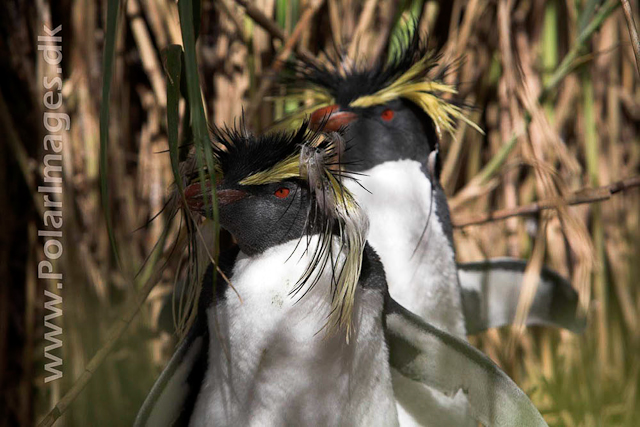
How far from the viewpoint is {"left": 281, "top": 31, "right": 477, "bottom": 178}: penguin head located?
1.30 metres

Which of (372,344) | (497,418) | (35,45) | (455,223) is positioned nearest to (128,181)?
(35,45)

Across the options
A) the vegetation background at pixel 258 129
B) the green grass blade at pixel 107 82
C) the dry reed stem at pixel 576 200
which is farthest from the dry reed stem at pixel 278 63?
the green grass blade at pixel 107 82

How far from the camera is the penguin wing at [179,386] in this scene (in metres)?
0.95

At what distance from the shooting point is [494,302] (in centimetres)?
153

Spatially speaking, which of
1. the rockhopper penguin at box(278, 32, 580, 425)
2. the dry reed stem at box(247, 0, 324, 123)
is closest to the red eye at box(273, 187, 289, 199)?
the rockhopper penguin at box(278, 32, 580, 425)

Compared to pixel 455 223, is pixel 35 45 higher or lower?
higher

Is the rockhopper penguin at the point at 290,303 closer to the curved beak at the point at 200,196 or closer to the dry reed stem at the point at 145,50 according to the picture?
the curved beak at the point at 200,196

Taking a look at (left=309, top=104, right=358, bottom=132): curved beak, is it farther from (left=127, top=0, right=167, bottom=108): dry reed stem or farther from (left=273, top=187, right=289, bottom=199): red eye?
(left=127, top=0, right=167, bottom=108): dry reed stem

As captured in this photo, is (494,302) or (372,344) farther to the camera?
(494,302)

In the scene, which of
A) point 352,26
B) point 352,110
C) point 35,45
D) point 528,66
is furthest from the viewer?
point 528,66

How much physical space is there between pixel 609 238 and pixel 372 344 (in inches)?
55.6

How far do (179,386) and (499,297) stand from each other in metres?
0.83

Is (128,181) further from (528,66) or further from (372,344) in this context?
(528,66)

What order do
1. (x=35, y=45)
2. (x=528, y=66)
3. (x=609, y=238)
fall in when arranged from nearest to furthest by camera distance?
(x=35, y=45) < (x=528, y=66) < (x=609, y=238)
